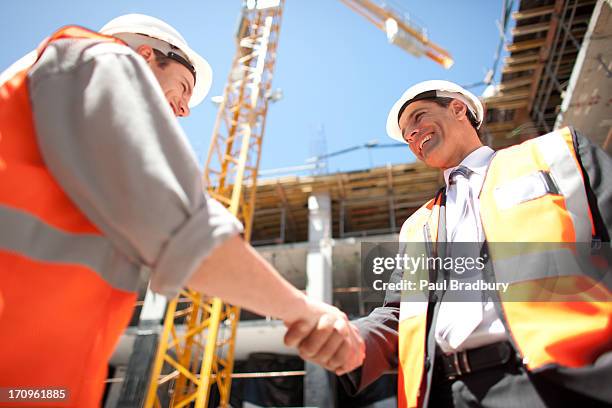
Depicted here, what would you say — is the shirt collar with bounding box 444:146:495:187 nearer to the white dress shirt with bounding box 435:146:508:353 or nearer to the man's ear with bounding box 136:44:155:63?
the white dress shirt with bounding box 435:146:508:353

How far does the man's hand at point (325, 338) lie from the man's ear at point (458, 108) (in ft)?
5.17

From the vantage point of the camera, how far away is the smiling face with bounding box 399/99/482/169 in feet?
7.79

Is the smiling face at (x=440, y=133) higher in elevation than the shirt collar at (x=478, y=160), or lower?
higher

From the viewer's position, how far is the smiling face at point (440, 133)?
237 centimetres

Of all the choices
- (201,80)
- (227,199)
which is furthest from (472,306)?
(227,199)

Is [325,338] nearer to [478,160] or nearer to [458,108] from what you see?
[478,160]

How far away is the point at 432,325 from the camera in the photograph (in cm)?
173

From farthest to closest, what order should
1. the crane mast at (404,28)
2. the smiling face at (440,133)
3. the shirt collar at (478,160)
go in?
the crane mast at (404,28)
the smiling face at (440,133)
the shirt collar at (478,160)

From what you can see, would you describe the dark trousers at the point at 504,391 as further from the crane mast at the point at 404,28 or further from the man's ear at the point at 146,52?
the crane mast at the point at 404,28

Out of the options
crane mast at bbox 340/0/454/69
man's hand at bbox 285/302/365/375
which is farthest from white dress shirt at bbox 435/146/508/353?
crane mast at bbox 340/0/454/69

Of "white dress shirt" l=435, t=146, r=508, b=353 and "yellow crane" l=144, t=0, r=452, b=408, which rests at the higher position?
"yellow crane" l=144, t=0, r=452, b=408

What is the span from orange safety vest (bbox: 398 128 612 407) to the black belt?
0.26ft

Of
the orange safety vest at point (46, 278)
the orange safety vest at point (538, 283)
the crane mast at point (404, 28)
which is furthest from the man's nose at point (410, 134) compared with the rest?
the crane mast at point (404, 28)

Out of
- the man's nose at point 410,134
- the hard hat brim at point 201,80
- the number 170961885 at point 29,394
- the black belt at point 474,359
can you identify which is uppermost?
the hard hat brim at point 201,80
